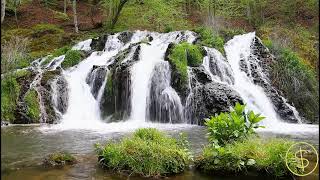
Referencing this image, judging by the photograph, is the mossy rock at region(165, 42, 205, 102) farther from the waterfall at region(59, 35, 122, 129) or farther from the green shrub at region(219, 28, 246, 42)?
the green shrub at region(219, 28, 246, 42)

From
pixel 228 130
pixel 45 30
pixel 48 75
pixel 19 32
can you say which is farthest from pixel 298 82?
pixel 19 32

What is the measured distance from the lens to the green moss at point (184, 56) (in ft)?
67.2

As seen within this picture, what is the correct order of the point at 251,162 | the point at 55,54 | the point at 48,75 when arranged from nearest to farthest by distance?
1. the point at 251,162
2. the point at 48,75
3. the point at 55,54

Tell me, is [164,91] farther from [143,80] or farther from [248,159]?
[248,159]

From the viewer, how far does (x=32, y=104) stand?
18906mm

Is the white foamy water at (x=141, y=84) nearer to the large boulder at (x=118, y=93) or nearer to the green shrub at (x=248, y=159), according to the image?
the large boulder at (x=118, y=93)

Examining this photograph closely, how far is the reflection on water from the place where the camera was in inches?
354

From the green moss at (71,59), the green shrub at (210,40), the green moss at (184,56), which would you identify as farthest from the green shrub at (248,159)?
the green moss at (71,59)

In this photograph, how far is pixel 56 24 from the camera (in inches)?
1470

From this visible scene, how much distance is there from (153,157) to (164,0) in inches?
1024

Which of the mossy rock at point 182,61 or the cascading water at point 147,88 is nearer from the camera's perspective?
the cascading water at point 147,88

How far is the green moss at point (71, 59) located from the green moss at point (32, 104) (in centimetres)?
445

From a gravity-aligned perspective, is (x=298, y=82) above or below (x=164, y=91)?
above

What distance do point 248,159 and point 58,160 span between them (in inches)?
161
